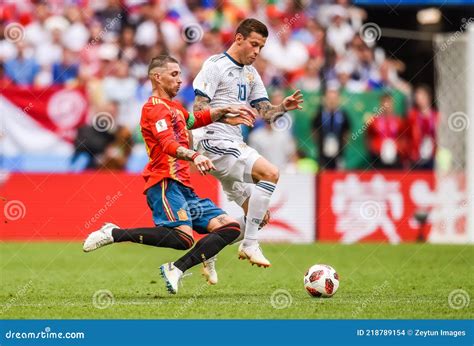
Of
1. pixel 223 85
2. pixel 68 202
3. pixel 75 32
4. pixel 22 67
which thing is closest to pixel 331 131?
pixel 68 202

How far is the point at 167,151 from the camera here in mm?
9055

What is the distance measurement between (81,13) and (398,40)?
573 centimetres

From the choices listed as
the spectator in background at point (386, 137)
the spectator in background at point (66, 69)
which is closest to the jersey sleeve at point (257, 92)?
the spectator in background at point (386, 137)

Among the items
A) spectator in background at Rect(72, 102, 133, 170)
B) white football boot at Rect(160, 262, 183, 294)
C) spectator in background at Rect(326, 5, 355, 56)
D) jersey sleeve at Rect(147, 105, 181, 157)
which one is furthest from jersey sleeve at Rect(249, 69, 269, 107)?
spectator in background at Rect(326, 5, 355, 56)

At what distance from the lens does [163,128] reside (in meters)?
9.19

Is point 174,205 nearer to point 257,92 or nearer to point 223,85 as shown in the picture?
point 223,85

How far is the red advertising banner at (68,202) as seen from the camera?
16516 mm

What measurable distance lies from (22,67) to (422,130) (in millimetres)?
6821

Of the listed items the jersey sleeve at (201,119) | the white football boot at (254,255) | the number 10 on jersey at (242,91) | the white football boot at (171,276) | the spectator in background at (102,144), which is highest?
the spectator in background at (102,144)

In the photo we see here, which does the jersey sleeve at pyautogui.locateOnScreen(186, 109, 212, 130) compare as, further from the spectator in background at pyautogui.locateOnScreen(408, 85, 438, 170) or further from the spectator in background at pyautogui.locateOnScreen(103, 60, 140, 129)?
the spectator in background at pyautogui.locateOnScreen(408, 85, 438, 170)

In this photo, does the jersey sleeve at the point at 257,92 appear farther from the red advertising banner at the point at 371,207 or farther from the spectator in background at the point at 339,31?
the spectator in background at the point at 339,31

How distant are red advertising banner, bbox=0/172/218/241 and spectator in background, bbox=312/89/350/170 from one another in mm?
1850

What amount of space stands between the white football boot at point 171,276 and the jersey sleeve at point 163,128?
1.02 meters
